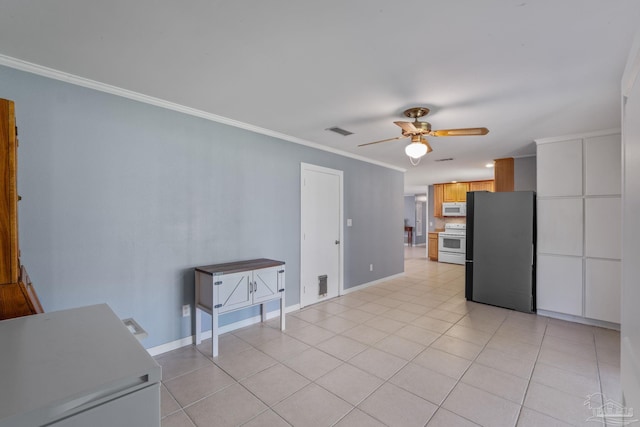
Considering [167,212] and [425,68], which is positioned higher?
[425,68]

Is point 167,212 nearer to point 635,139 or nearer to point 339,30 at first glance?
point 339,30

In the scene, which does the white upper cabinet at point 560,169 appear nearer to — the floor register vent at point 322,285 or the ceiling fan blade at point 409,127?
the ceiling fan blade at point 409,127

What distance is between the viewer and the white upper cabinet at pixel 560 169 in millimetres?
3605

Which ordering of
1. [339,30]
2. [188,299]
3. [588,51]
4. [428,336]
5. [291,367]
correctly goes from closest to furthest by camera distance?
[339,30]
[588,51]
[291,367]
[188,299]
[428,336]

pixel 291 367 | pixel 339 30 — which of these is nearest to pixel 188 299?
pixel 291 367

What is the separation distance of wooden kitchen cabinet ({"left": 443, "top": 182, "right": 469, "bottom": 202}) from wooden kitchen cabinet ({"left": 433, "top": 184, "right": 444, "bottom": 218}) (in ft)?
0.39

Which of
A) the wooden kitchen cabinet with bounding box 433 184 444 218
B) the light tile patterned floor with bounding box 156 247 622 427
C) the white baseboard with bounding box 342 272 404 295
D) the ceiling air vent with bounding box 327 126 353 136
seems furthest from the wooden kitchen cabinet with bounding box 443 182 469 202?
the ceiling air vent with bounding box 327 126 353 136

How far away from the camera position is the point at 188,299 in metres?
2.92

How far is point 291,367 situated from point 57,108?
2.86 m

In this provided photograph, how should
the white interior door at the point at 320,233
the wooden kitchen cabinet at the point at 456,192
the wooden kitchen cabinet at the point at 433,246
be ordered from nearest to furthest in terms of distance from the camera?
1. the white interior door at the point at 320,233
2. the wooden kitchen cabinet at the point at 456,192
3. the wooden kitchen cabinet at the point at 433,246

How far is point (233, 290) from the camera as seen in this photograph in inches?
112

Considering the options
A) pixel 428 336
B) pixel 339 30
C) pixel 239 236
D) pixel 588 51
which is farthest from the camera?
pixel 239 236

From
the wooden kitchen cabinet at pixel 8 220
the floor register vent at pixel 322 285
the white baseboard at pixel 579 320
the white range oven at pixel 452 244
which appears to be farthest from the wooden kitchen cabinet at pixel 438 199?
the wooden kitchen cabinet at pixel 8 220

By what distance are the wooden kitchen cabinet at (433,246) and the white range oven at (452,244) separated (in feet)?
1.06
